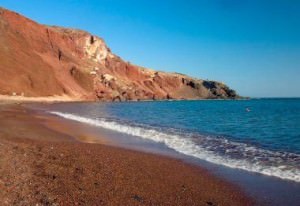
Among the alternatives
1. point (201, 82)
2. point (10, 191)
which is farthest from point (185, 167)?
point (201, 82)

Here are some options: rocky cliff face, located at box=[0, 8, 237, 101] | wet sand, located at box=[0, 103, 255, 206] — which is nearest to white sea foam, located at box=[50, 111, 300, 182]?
wet sand, located at box=[0, 103, 255, 206]

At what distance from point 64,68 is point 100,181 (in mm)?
84642

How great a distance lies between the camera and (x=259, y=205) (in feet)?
25.1

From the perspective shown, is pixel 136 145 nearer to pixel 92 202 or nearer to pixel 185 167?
pixel 185 167

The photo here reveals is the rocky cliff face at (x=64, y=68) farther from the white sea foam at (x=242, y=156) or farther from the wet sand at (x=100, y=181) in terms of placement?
the wet sand at (x=100, y=181)

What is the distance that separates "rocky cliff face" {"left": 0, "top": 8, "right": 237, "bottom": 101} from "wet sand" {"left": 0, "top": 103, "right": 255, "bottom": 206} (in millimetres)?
56162

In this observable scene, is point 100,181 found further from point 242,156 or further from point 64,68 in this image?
point 64,68

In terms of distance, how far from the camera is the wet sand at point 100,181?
282 inches

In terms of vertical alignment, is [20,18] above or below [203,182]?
above

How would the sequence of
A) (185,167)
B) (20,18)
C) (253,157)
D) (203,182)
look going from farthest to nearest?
(20,18) < (253,157) < (185,167) < (203,182)

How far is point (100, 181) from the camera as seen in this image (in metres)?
8.52

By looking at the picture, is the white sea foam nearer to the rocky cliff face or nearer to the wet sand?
the wet sand

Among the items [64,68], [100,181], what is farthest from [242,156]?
[64,68]

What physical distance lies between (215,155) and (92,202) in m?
8.02
